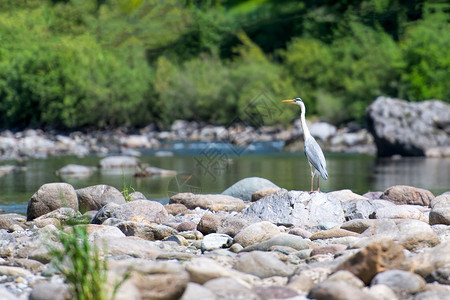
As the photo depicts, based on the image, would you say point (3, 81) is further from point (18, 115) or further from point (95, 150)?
point (95, 150)

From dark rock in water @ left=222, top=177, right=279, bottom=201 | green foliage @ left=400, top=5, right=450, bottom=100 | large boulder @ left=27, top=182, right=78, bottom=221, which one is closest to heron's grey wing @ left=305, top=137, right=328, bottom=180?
dark rock in water @ left=222, top=177, right=279, bottom=201

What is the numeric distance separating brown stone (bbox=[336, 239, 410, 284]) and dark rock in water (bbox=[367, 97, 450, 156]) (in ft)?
75.8

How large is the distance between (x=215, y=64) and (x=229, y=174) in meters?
27.9

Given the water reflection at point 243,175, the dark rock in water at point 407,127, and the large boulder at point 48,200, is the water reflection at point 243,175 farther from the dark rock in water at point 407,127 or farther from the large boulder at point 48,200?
the large boulder at point 48,200

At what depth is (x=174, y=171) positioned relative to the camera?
65.2 ft

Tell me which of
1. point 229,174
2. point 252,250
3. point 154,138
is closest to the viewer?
point 252,250

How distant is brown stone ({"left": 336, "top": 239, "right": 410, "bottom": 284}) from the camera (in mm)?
5398

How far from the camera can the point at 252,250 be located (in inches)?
272

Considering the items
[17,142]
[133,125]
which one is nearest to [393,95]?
[133,125]

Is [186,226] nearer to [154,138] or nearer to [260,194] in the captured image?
[260,194]

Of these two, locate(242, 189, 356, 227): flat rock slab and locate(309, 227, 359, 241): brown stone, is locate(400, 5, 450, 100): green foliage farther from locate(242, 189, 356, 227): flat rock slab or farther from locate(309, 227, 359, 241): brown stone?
locate(309, 227, 359, 241): brown stone

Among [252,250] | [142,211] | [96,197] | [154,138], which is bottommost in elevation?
[154,138]

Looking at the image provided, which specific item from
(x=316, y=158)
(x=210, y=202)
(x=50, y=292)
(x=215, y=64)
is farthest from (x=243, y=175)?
(x=215, y=64)

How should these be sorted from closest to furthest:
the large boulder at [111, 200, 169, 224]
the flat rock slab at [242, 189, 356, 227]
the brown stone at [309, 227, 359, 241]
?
1. the brown stone at [309, 227, 359, 241]
2. the flat rock slab at [242, 189, 356, 227]
3. the large boulder at [111, 200, 169, 224]
